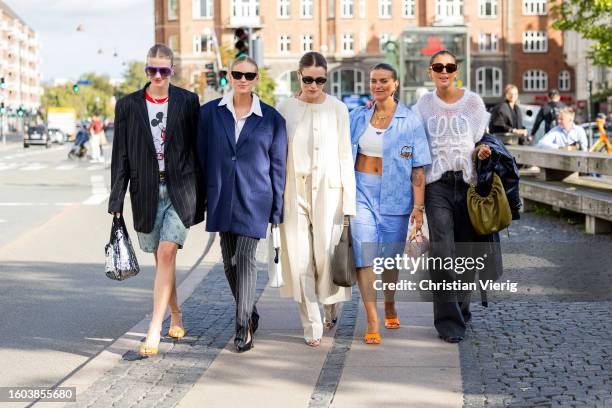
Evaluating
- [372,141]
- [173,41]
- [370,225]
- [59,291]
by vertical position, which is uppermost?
[173,41]

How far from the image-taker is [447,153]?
24.3 feet

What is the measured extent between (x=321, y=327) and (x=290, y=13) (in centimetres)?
9539

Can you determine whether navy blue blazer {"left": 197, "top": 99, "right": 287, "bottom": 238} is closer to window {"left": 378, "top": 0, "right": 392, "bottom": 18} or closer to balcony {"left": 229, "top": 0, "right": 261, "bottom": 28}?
balcony {"left": 229, "top": 0, "right": 261, "bottom": 28}

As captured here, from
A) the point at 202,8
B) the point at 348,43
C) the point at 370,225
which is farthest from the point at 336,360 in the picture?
the point at 202,8

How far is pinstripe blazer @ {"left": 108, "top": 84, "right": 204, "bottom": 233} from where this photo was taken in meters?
7.04

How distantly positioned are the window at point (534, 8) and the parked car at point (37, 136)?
42.8 m

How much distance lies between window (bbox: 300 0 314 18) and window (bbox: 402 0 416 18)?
7785mm

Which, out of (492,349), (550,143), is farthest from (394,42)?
(492,349)

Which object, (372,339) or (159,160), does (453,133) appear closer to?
(372,339)

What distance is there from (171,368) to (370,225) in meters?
1.55

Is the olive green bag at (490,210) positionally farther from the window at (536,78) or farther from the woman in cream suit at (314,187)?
the window at (536,78)

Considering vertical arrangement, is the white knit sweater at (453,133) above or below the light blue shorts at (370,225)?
above

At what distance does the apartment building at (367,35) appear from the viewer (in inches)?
3890

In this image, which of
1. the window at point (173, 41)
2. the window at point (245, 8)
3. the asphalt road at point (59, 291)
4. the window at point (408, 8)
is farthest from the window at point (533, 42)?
the asphalt road at point (59, 291)
